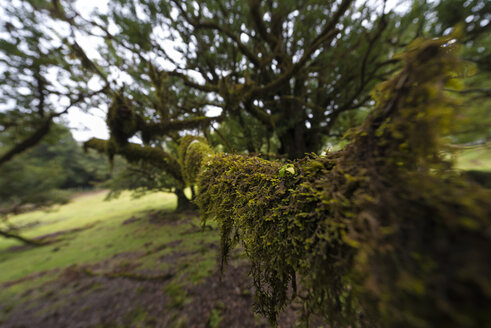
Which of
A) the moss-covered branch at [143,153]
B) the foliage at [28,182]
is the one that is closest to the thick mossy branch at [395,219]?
the moss-covered branch at [143,153]

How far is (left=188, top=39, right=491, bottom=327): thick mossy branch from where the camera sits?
0.45m

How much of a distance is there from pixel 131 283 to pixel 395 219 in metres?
7.01

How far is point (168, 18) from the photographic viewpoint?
4.27 m

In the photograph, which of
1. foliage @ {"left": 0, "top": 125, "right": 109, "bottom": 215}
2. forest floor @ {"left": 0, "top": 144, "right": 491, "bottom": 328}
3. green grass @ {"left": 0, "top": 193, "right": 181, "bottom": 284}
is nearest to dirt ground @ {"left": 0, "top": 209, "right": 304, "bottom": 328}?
forest floor @ {"left": 0, "top": 144, "right": 491, "bottom": 328}

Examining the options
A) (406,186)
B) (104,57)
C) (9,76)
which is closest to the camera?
(406,186)

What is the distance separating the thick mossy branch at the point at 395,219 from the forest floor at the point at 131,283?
116 centimetres

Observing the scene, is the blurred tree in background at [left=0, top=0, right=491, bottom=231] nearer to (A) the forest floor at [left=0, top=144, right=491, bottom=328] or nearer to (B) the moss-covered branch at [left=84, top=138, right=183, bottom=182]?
(B) the moss-covered branch at [left=84, top=138, right=183, bottom=182]

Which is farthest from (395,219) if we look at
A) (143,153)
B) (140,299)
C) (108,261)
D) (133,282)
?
(108,261)

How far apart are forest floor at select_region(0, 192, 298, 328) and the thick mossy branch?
1161mm

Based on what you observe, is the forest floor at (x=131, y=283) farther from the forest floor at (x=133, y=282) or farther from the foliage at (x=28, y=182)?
the foliage at (x=28, y=182)

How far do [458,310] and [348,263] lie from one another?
35 centimetres

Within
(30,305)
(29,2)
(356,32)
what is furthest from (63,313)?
(356,32)

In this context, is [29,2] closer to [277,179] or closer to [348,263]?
[277,179]

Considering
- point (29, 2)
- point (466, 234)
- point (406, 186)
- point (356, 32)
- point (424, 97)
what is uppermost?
point (29, 2)
